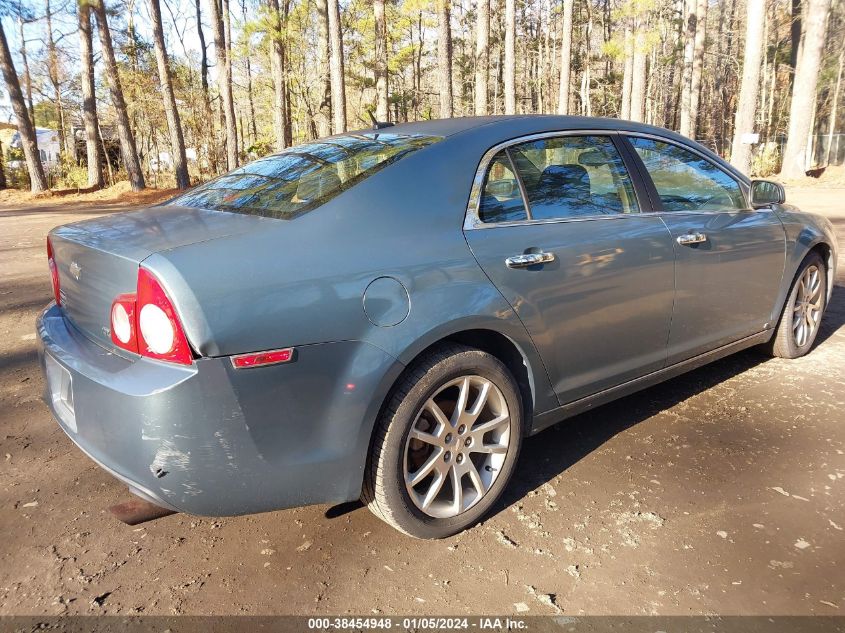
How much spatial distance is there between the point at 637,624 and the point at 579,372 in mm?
1136

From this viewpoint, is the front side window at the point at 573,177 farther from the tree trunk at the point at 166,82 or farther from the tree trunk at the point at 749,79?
the tree trunk at the point at 166,82

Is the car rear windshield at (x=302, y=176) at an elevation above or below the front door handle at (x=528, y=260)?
above

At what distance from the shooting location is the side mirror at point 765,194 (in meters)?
3.87

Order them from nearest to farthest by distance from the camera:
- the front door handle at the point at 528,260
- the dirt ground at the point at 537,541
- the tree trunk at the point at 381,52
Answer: the dirt ground at the point at 537,541, the front door handle at the point at 528,260, the tree trunk at the point at 381,52

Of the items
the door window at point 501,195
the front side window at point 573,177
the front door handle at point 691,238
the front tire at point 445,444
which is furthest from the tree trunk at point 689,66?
the front tire at point 445,444

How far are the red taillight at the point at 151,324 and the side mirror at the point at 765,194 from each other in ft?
11.4

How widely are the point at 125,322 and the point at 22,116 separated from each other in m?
25.9

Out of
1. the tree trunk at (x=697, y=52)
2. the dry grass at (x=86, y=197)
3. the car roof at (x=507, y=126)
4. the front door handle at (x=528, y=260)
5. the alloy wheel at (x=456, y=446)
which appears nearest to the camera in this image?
the alloy wheel at (x=456, y=446)

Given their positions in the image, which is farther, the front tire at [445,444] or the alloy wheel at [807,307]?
the alloy wheel at [807,307]

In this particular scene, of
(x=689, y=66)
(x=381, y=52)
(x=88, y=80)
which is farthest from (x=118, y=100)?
(x=689, y=66)

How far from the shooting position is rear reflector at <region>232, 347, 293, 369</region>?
1.95 m

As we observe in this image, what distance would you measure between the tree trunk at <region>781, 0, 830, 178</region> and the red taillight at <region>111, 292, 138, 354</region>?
2352 cm

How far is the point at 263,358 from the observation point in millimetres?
1979

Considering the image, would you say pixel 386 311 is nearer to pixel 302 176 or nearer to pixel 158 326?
pixel 158 326
